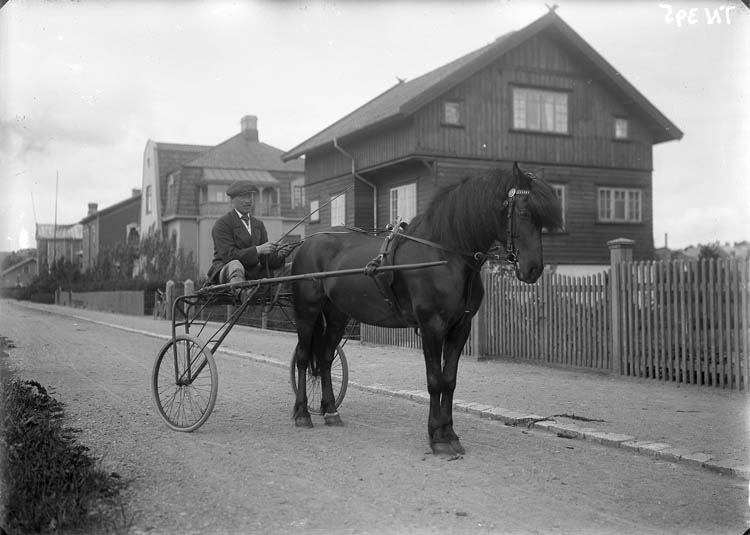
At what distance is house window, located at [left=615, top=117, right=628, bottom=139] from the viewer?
85.0ft

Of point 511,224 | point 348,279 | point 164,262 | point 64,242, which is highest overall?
point 64,242

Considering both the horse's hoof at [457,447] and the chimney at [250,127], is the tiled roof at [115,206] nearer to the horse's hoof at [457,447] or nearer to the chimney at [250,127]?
the chimney at [250,127]

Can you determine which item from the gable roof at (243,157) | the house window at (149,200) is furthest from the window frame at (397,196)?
the house window at (149,200)

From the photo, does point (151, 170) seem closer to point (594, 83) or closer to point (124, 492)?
point (594, 83)

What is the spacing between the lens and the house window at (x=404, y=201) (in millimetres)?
24172

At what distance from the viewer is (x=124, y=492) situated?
180 inches

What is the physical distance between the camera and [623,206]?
2617 cm

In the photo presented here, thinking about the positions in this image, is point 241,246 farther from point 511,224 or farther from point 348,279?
point 511,224

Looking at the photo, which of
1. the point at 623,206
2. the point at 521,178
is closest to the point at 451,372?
the point at 521,178

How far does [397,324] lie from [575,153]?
20091mm

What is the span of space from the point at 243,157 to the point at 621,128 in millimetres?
25767

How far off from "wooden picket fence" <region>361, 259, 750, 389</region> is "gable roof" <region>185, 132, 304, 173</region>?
109ft

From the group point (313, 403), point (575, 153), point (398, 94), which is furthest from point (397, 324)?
point (398, 94)

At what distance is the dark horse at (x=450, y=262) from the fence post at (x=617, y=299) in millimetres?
5097
